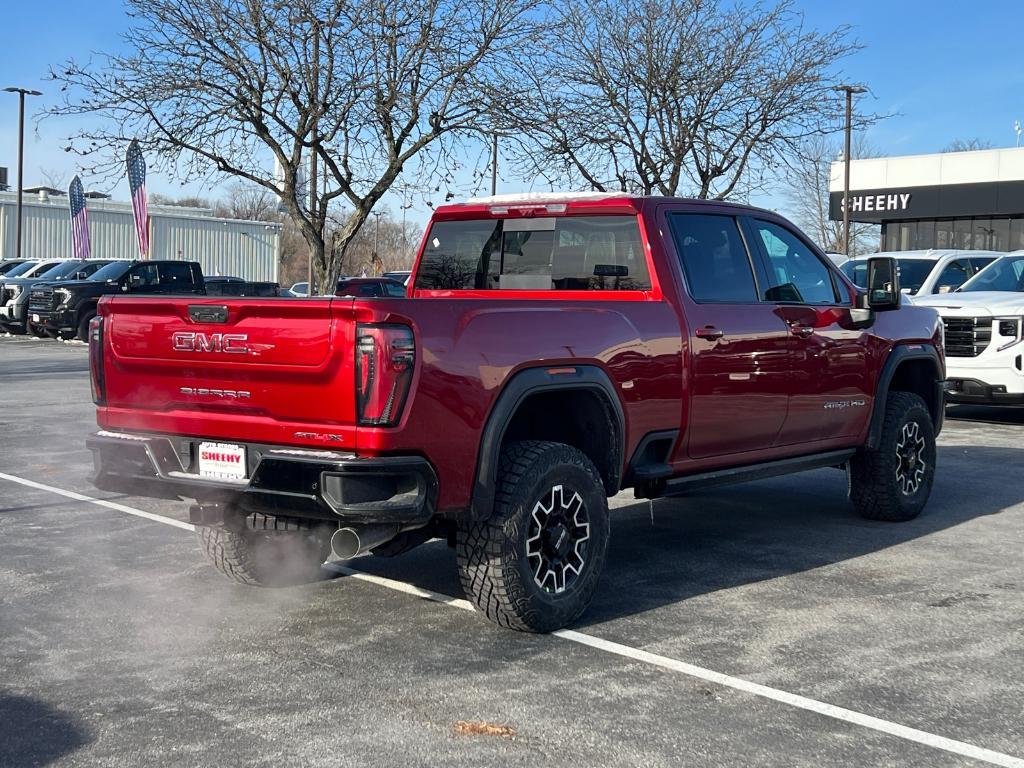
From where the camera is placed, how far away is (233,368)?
5.12 m

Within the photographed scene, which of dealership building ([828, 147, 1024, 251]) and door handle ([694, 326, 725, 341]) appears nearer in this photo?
door handle ([694, 326, 725, 341])

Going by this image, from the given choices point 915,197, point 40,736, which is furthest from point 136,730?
point 915,197

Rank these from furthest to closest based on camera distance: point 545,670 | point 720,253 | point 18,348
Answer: point 18,348, point 720,253, point 545,670

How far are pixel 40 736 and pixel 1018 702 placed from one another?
137 inches

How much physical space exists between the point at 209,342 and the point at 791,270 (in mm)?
3669

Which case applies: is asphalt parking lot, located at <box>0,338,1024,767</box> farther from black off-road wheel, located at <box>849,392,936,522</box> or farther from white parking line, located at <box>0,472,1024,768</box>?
black off-road wheel, located at <box>849,392,936,522</box>

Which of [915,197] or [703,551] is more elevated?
[915,197]

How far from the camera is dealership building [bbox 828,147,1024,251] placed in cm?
3894

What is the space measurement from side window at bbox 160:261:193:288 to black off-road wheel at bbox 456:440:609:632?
77.9ft

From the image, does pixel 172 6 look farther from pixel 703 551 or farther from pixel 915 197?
pixel 915 197

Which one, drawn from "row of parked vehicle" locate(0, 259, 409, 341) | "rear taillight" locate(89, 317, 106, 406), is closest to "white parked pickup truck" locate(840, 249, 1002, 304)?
"row of parked vehicle" locate(0, 259, 409, 341)

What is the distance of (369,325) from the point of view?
4738 millimetres

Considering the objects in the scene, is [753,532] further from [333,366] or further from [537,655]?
[333,366]

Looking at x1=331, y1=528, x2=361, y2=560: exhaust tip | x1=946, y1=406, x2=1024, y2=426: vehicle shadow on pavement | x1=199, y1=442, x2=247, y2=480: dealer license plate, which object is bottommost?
x1=946, y1=406, x2=1024, y2=426: vehicle shadow on pavement
